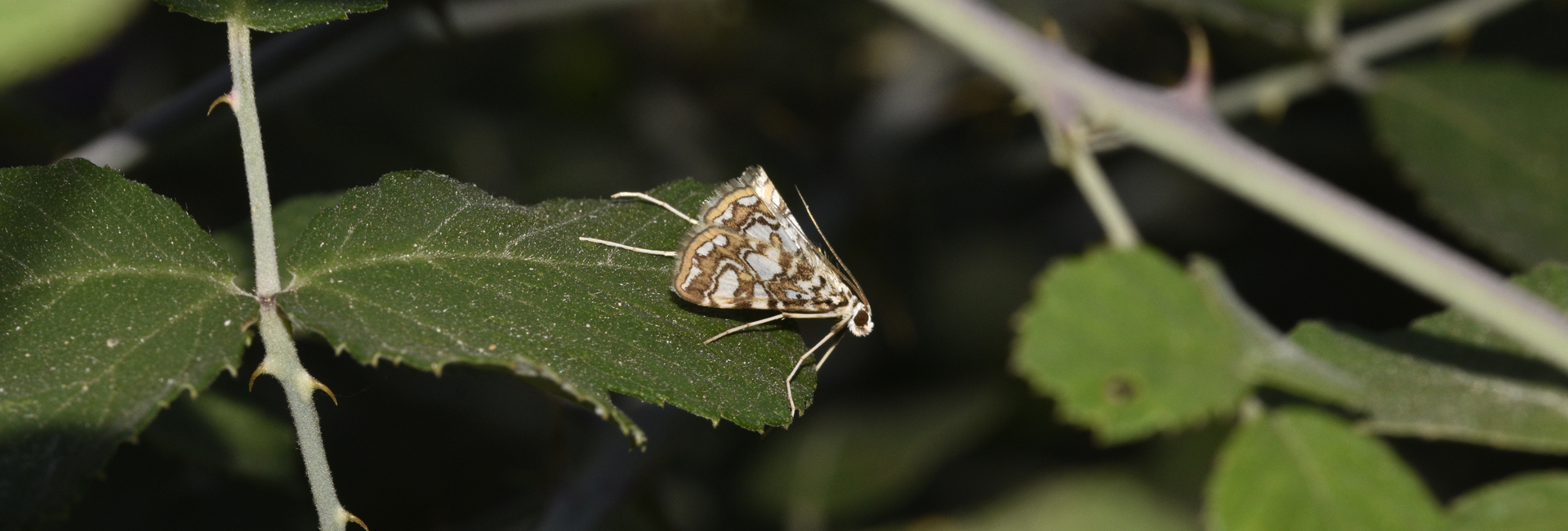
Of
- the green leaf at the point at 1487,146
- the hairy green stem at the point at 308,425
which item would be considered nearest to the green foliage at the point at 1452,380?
the green leaf at the point at 1487,146

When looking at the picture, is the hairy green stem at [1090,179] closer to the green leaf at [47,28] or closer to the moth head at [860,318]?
the moth head at [860,318]

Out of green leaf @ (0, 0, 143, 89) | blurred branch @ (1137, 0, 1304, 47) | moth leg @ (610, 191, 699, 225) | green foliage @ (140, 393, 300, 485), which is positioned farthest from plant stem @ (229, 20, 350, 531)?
blurred branch @ (1137, 0, 1304, 47)

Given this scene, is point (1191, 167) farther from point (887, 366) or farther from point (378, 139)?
point (378, 139)

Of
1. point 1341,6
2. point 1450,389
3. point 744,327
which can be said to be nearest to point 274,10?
point 744,327

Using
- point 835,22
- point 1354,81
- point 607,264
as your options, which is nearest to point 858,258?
point 835,22

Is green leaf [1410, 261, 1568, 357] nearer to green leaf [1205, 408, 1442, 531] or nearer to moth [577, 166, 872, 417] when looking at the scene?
green leaf [1205, 408, 1442, 531]

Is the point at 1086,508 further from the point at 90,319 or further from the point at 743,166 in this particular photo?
the point at 90,319

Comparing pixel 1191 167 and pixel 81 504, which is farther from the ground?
pixel 1191 167

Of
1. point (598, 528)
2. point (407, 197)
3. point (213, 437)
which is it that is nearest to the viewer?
point (407, 197)
